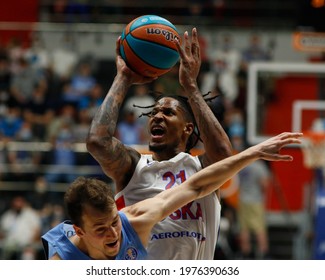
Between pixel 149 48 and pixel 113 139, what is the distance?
678 millimetres

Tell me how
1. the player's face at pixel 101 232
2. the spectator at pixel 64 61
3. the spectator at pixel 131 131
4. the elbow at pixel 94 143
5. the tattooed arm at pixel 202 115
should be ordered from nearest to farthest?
the player's face at pixel 101 232 < the elbow at pixel 94 143 < the tattooed arm at pixel 202 115 < the spectator at pixel 131 131 < the spectator at pixel 64 61

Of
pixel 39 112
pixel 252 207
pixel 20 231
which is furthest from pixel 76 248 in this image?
pixel 39 112

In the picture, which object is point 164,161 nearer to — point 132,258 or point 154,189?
point 154,189

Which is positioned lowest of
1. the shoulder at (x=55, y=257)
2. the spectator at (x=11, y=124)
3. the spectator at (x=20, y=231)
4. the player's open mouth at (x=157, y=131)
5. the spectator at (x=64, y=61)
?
the spectator at (x=20, y=231)

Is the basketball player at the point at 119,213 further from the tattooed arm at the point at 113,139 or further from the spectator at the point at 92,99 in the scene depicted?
the spectator at the point at 92,99

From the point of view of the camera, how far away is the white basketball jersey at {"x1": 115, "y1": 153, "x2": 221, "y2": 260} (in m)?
5.15

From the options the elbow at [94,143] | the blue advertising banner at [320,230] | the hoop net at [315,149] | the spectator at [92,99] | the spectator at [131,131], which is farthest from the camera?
the spectator at [92,99]

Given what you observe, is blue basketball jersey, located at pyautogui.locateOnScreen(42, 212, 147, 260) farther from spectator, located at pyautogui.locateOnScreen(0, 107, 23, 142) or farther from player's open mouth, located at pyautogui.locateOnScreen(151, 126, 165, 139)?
spectator, located at pyautogui.locateOnScreen(0, 107, 23, 142)

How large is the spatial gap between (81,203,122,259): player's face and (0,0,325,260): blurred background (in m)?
6.41

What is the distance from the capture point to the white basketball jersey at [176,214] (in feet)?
16.9

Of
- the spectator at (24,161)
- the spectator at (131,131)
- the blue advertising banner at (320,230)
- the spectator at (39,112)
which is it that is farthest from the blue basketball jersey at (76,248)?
the spectator at (39,112)

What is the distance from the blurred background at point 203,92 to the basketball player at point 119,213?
247 inches

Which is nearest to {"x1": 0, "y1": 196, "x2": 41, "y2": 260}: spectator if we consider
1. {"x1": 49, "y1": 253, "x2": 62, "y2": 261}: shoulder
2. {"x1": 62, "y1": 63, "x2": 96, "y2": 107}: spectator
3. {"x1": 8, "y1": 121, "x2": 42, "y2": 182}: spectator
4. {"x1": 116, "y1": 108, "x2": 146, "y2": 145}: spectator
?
{"x1": 8, "y1": 121, "x2": 42, "y2": 182}: spectator
